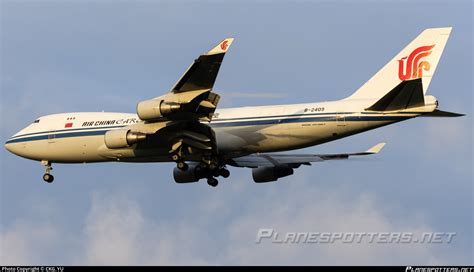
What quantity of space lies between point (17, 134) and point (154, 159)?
8.29 metres

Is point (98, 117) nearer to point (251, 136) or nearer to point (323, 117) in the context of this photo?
point (251, 136)

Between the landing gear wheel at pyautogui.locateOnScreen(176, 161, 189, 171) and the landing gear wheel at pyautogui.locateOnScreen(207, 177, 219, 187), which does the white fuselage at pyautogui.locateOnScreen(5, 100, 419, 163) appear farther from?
the landing gear wheel at pyautogui.locateOnScreen(207, 177, 219, 187)

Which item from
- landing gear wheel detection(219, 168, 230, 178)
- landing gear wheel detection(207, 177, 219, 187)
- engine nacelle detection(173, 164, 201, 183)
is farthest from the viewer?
engine nacelle detection(173, 164, 201, 183)

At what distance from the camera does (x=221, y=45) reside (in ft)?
114

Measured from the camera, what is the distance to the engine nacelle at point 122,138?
40.3 metres

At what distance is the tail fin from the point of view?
40.2 meters

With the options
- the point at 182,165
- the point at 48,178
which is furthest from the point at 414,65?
the point at 48,178

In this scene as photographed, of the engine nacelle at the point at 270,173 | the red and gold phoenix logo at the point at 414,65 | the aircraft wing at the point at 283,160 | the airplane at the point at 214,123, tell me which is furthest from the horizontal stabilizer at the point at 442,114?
the engine nacelle at the point at 270,173

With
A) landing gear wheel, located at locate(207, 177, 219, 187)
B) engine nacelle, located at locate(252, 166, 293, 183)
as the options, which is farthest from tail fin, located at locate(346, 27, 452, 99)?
landing gear wheel, located at locate(207, 177, 219, 187)

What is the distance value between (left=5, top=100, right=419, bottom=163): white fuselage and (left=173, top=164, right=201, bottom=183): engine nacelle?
235cm

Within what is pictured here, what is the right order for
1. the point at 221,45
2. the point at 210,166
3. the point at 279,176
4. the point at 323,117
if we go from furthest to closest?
the point at 279,176
the point at 210,166
the point at 323,117
the point at 221,45

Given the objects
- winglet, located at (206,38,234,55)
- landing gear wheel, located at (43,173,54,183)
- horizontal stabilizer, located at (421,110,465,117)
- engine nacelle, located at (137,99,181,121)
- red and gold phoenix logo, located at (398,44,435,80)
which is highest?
red and gold phoenix logo, located at (398,44,435,80)

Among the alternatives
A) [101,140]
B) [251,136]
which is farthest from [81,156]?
[251,136]

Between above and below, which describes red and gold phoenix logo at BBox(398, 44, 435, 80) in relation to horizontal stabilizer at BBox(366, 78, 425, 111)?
above
